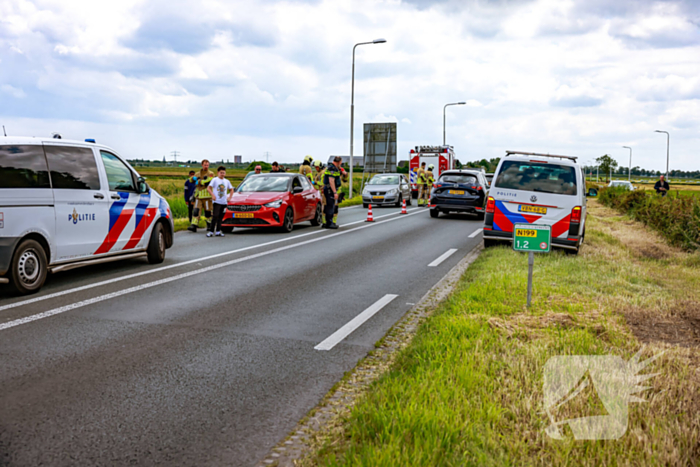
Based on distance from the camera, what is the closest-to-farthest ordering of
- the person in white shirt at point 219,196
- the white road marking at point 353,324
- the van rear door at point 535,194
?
the white road marking at point 353,324 < the van rear door at point 535,194 < the person in white shirt at point 219,196

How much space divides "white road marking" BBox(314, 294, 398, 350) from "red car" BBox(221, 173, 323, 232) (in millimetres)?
8260

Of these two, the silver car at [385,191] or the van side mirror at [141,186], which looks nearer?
the van side mirror at [141,186]

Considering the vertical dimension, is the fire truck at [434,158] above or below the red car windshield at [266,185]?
above

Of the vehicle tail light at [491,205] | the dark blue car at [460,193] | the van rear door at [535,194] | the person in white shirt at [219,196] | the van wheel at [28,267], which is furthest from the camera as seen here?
the dark blue car at [460,193]

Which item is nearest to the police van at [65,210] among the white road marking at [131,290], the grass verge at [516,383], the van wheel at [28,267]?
the van wheel at [28,267]

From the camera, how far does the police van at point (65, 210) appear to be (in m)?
7.33

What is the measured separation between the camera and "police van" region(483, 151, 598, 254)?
11242 millimetres

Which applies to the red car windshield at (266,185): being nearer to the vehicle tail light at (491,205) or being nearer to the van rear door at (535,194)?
the vehicle tail light at (491,205)

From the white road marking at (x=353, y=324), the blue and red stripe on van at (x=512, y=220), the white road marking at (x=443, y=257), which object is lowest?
the white road marking at (x=443, y=257)

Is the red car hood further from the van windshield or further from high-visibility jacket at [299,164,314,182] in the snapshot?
the van windshield

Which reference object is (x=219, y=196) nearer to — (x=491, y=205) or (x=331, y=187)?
(x=331, y=187)

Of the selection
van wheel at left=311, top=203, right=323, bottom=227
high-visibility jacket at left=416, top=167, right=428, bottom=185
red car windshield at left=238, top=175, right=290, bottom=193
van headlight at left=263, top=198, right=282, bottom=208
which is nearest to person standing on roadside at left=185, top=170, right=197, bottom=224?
red car windshield at left=238, top=175, right=290, bottom=193

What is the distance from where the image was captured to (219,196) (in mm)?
14789
